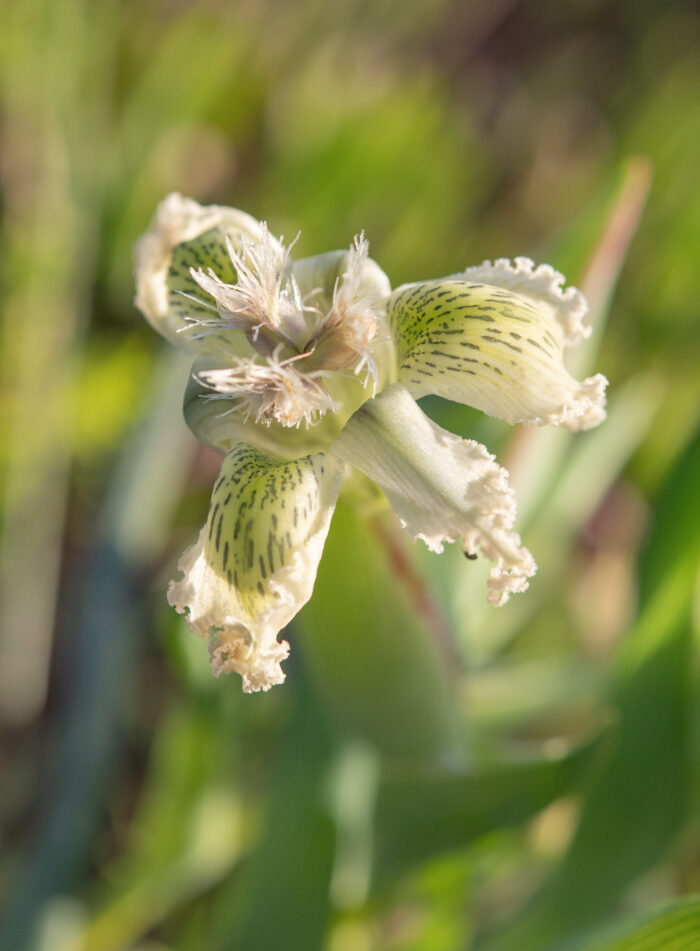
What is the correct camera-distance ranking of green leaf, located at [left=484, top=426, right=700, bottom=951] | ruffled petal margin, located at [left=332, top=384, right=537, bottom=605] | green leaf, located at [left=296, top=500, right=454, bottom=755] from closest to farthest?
ruffled petal margin, located at [left=332, top=384, right=537, bottom=605] → green leaf, located at [left=296, top=500, right=454, bottom=755] → green leaf, located at [left=484, top=426, right=700, bottom=951]

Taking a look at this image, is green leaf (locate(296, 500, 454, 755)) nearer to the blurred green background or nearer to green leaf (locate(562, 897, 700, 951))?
the blurred green background

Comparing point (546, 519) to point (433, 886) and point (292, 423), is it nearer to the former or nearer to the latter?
point (433, 886)

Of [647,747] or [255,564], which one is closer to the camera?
[255,564]

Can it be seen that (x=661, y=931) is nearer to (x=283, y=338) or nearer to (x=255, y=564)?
(x=255, y=564)

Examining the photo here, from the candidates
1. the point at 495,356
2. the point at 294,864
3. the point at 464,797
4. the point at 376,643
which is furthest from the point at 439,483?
the point at 294,864

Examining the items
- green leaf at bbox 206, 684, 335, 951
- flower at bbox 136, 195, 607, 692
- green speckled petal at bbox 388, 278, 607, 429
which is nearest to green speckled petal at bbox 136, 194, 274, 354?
flower at bbox 136, 195, 607, 692

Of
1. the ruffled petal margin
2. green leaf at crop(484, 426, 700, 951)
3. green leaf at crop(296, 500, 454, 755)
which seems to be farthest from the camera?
green leaf at crop(484, 426, 700, 951)

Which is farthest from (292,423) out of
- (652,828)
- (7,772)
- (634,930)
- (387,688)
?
(7,772)
